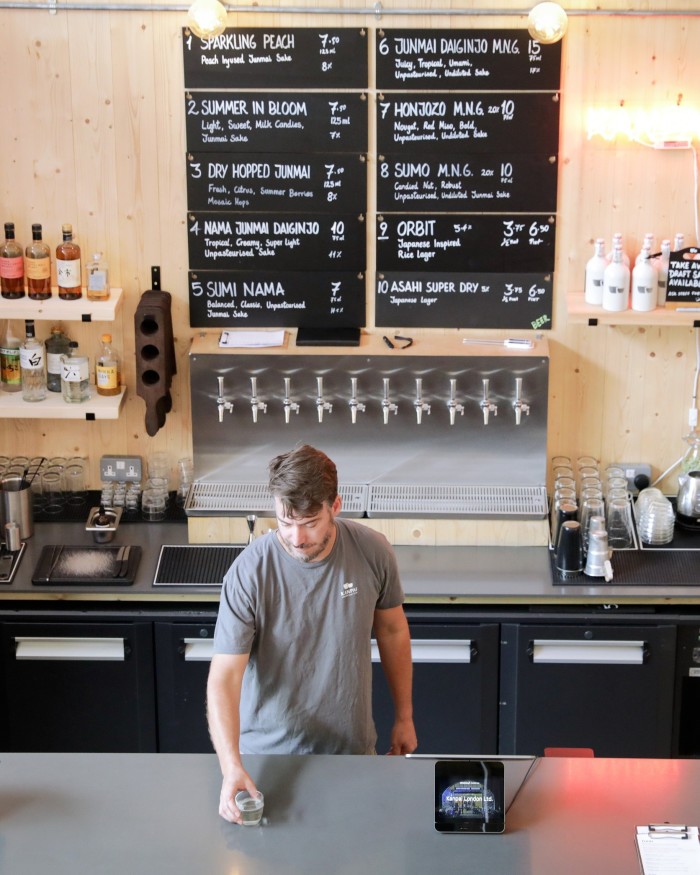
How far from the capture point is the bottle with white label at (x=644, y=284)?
416 cm

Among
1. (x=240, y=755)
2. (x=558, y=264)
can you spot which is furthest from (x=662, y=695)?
(x=240, y=755)

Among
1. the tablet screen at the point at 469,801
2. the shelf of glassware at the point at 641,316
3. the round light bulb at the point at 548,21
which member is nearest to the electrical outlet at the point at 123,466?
the shelf of glassware at the point at 641,316

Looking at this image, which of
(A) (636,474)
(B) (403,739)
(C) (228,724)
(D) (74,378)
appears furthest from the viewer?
(A) (636,474)

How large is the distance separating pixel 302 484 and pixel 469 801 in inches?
30.3

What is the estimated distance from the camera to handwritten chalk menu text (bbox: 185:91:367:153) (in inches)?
167

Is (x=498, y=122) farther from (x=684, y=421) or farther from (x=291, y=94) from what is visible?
(x=684, y=421)

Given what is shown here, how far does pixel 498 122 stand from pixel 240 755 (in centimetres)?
236

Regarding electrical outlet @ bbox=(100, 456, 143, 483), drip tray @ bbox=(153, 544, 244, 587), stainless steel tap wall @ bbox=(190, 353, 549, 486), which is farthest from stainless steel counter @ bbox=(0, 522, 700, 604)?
electrical outlet @ bbox=(100, 456, 143, 483)

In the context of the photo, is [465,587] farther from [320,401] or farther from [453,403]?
[320,401]

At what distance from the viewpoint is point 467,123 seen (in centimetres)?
426

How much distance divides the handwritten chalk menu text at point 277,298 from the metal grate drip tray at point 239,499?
563mm

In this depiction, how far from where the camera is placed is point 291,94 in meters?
4.25

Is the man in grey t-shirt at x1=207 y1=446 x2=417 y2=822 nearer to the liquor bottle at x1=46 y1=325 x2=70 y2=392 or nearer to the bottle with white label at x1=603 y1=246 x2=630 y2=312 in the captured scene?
the bottle with white label at x1=603 y1=246 x2=630 y2=312

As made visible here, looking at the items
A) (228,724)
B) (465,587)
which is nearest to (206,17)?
(465,587)
